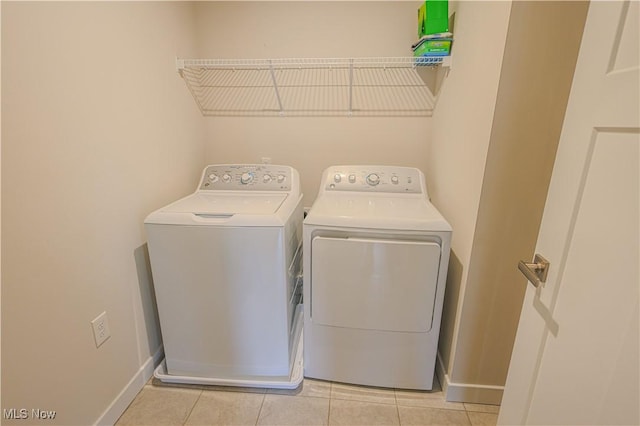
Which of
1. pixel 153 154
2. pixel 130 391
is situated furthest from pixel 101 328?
pixel 153 154

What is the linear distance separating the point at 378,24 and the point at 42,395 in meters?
2.40

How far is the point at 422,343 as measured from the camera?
4.85 ft

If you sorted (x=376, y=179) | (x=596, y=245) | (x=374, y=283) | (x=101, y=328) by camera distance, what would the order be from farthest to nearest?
1. (x=376, y=179)
2. (x=374, y=283)
3. (x=101, y=328)
4. (x=596, y=245)

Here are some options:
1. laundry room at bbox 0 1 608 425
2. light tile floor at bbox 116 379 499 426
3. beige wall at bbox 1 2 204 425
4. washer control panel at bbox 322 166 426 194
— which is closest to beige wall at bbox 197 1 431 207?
laundry room at bbox 0 1 608 425

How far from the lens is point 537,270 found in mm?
794

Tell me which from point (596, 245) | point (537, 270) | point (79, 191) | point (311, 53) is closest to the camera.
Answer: point (596, 245)

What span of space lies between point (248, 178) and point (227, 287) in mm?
697

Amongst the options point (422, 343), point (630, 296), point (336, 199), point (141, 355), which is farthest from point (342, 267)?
point (141, 355)

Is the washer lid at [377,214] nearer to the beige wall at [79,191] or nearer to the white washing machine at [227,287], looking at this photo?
the white washing machine at [227,287]

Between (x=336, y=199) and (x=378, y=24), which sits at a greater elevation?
(x=378, y=24)

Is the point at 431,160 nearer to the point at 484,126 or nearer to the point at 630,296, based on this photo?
the point at 484,126

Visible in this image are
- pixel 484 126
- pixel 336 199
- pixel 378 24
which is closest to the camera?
pixel 484 126

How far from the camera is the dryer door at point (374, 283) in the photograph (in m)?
1.34

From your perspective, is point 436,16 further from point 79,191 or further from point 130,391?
point 130,391
